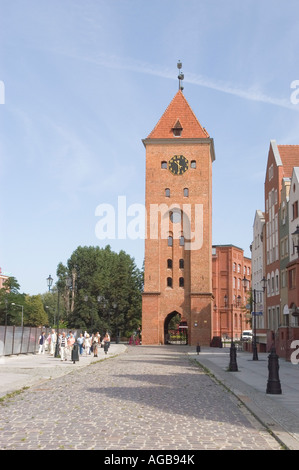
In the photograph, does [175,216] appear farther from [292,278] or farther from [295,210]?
[292,278]

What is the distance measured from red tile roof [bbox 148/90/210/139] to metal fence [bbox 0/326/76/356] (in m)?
34.6

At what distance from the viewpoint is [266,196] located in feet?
175

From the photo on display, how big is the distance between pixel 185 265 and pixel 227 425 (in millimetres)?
59498

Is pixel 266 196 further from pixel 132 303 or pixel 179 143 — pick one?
pixel 132 303

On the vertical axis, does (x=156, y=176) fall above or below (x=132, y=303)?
above

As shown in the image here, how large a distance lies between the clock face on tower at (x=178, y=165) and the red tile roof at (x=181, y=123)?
270cm

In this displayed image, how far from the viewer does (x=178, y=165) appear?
71375 millimetres

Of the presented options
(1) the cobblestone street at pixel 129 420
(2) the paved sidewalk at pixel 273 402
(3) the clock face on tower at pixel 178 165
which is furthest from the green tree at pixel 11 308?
(1) the cobblestone street at pixel 129 420

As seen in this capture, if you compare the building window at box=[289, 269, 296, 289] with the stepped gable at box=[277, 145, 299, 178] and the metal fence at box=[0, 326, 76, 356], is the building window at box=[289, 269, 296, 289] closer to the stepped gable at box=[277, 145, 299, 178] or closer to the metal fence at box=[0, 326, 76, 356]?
the stepped gable at box=[277, 145, 299, 178]

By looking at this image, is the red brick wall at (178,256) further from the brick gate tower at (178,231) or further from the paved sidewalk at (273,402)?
the paved sidewalk at (273,402)

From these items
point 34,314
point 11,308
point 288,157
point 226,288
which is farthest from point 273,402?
point 34,314

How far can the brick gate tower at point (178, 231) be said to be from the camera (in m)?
67.5
